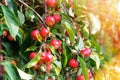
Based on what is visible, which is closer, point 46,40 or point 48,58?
point 48,58

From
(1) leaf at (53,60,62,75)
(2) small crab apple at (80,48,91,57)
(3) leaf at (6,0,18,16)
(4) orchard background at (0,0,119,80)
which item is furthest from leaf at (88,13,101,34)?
(3) leaf at (6,0,18,16)

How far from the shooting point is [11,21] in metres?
1.49

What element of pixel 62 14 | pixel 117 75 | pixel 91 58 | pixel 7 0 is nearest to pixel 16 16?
pixel 7 0

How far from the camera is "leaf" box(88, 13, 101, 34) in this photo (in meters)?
1.72

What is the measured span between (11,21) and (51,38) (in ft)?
0.71

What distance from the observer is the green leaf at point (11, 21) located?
4.83 ft

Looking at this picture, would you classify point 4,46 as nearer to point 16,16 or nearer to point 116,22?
point 16,16

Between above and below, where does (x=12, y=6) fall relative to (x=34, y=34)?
above

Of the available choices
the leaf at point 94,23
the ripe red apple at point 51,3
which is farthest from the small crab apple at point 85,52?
the ripe red apple at point 51,3

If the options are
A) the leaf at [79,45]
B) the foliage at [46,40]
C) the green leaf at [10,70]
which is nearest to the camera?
the green leaf at [10,70]

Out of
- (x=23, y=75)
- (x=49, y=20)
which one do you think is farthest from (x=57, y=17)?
(x=23, y=75)

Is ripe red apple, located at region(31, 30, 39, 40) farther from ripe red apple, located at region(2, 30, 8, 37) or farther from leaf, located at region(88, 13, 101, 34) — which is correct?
leaf, located at region(88, 13, 101, 34)

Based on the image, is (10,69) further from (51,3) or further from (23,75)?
(51,3)

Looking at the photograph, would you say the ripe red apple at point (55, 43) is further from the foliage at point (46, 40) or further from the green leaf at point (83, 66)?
the green leaf at point (83, 66)
